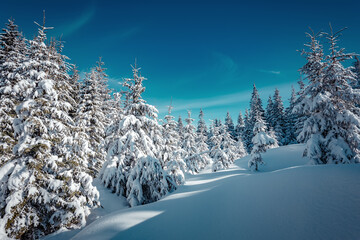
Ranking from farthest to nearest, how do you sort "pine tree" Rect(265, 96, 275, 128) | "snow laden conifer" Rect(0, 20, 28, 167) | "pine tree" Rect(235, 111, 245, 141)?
"pine tree" Rect(235, 111, 245, 141)
"pine tree" Rect(265, 96, 275, 128)
"snow laden conifer" Rect(0, 20, 28, 167)

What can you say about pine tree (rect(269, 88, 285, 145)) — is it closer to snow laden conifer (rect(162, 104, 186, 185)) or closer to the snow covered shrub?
snow laden conifer (rect(162, 104, 186, 185))

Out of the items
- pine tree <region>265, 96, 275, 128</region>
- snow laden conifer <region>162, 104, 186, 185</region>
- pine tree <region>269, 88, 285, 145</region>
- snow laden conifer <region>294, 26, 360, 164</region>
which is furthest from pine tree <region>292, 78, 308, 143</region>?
snow laden conifer <region>162, 104, 186, 185</region>

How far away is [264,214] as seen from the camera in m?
4.82

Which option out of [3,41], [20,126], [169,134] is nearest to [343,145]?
[169,134]

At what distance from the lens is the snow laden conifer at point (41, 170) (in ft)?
27.2

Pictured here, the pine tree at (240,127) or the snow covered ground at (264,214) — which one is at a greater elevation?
the pine tree at (240,127)

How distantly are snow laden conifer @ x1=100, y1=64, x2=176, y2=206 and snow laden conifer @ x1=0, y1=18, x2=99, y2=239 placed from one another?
274 centimetres

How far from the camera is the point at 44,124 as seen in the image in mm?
9594

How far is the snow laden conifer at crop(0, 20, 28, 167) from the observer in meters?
11.0

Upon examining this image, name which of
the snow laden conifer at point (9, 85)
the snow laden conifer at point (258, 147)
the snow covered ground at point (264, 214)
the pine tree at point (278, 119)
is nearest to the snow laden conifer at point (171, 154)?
the snow covered ground at point (264, 214)

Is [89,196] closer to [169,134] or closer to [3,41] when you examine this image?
[169,134]

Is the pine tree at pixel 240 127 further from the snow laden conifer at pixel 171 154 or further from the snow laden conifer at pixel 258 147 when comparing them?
the snow laden conifer at pixel 171 154

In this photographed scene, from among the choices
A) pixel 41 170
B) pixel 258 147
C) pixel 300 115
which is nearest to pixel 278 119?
pixel 300 115

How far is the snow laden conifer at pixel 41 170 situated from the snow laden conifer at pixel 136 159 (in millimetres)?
2736
